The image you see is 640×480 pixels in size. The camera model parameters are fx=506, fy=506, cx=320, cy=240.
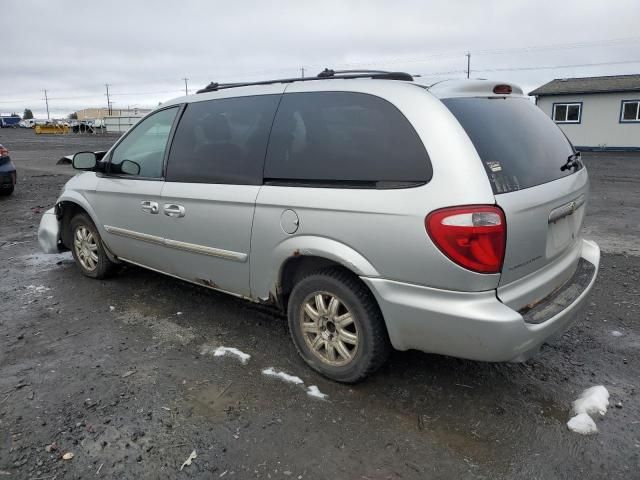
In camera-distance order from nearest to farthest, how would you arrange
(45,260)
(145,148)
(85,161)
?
(145,148) < (85,161) < (45,260)

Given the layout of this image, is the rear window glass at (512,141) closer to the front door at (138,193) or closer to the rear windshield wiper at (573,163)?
the rear windshield wiper at (573,163)

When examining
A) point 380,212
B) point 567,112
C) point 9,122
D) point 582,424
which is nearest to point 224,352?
point 380,212

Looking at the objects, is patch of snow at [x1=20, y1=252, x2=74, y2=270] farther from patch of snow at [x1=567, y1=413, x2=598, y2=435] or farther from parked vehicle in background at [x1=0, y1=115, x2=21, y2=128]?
parked vehicle in background at [x1=0, y1=115, x2=21, y2=128]

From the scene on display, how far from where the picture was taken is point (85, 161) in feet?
15.6

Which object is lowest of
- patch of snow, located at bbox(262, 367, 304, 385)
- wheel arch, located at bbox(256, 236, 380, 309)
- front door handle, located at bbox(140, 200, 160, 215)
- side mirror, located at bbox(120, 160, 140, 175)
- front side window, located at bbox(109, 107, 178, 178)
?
patch of snow, located at bbox(262, 367, 304, 385)

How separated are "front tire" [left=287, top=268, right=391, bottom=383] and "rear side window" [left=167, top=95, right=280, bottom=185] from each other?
0.85 m

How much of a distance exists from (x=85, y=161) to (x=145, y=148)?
73 centimetres

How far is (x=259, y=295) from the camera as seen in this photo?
3607 mm

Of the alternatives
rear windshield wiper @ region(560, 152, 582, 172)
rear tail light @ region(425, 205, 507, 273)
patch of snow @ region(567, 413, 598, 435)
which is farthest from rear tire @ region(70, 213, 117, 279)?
patch of snow @ region(567, 413, 598, 435)

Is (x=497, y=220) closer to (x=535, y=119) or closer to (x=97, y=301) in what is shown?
(x=535, y=119)

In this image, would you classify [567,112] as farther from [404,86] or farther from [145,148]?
[404,86]

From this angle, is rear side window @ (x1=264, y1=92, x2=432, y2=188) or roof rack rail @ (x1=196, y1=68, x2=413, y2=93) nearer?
rear side window @ (x1=264, y1=92, x2=432, y2=188)

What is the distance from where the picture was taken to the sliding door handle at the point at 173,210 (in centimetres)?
391

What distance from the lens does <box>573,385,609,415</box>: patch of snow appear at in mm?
2934
